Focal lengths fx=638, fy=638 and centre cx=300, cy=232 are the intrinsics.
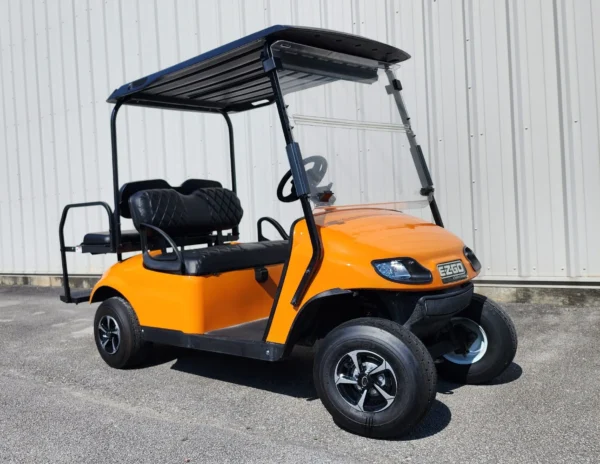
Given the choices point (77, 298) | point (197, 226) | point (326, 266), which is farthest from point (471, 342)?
point (77, 298)

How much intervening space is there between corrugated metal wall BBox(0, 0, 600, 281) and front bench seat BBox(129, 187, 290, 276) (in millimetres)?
2173

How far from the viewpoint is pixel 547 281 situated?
20.3ft

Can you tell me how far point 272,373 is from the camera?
461 cm

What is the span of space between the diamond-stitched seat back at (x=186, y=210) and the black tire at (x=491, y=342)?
2.23m

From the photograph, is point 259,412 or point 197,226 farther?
point 197,226

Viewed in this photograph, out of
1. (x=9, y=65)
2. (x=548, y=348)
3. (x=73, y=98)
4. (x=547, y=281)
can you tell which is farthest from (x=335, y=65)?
(x=9, y=65)

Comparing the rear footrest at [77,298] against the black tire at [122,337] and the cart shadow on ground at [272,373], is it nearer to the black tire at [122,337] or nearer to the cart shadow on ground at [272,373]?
the black tire at [122,337]

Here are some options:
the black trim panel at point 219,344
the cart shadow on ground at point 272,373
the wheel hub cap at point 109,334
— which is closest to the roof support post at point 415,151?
the cart shadow on ground at point 272,373

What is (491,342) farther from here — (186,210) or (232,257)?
(186,210)

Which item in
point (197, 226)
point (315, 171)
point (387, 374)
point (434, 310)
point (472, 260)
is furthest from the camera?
point (197, 226)

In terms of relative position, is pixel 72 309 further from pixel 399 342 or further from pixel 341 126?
pixel 399 342

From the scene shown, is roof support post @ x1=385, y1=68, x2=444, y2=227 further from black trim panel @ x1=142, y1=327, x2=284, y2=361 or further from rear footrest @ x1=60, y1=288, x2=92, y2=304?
rear footrest @ x1=60, y1=288, x2=92, y2=304

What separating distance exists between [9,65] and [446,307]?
9795 mm

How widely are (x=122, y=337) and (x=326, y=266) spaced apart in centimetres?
199
